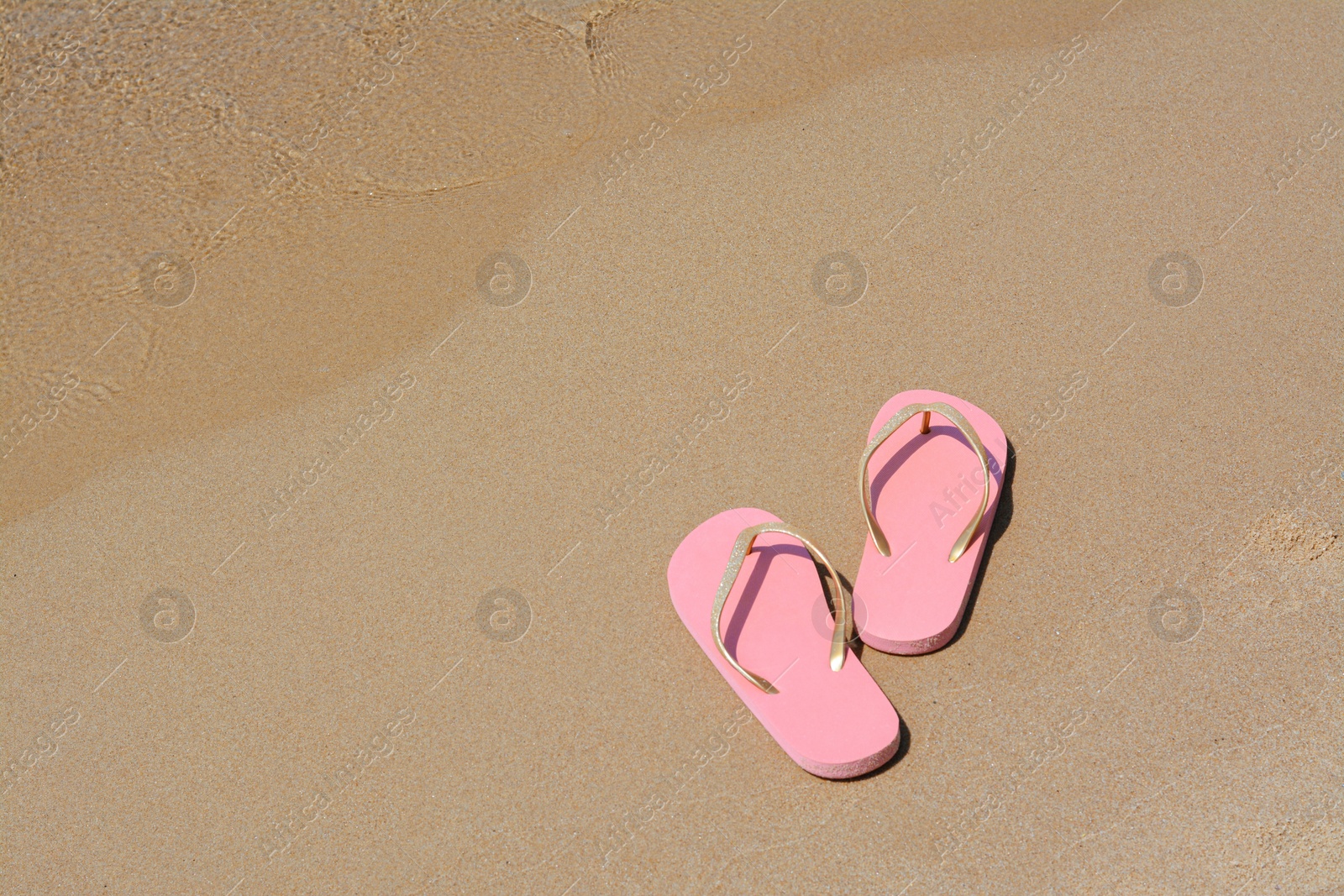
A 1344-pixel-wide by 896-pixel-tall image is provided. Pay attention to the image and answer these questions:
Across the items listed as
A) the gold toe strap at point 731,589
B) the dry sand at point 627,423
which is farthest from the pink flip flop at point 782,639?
the dry sand at point 627,423

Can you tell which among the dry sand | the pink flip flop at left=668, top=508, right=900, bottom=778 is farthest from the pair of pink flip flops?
the dry sand

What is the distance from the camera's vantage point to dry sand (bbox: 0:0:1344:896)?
288cm

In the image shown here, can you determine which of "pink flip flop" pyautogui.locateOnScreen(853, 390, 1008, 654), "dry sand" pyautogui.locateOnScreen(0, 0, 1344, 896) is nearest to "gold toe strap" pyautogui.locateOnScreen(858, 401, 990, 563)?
"pink flip flop" pyautogui.locateOnScreen(853, 390, 1008, 654)

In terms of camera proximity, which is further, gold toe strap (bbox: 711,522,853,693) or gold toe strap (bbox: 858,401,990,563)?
gold toe strap (bbox: 858,401,990,563)

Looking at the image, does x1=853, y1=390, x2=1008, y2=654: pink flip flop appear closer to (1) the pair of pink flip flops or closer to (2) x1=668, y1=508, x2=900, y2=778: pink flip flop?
(1) the pair of pink flip flops

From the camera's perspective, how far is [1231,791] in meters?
2.79

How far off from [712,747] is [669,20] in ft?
10.5

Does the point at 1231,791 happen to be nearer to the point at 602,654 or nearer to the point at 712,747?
the point at 712,747

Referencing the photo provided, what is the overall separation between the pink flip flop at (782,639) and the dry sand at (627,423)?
12cm

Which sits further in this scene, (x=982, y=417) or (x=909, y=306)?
(x=909, y=306)

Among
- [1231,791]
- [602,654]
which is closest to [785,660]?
[602,654]

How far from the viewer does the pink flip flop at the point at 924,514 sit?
9.72 ft

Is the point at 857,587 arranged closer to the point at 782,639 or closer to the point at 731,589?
the point at 782,639

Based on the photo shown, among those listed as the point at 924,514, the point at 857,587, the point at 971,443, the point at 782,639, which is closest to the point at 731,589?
the point at 782,639
